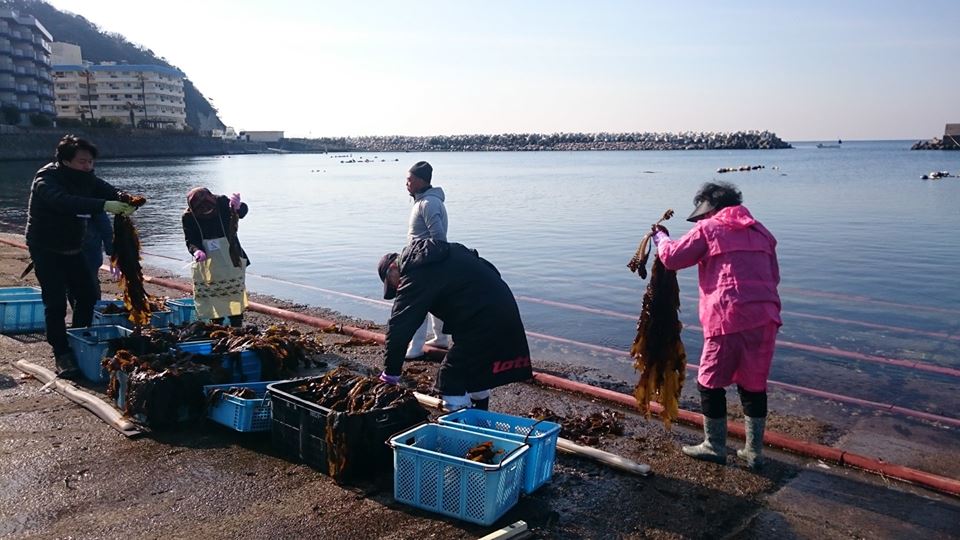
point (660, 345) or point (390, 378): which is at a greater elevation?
point (660, 345)

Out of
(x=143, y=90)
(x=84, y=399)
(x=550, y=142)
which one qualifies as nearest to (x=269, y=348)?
(x=84, y=399)

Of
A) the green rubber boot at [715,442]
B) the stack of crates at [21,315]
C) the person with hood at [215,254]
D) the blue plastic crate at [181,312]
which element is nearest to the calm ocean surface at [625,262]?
the green rubber boot at [715,442]

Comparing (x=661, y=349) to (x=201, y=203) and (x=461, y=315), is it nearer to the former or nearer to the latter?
(x=461, y=315)

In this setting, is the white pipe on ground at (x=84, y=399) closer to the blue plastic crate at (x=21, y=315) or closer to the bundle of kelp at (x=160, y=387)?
the bundle of kelp at (x=160, y=387)

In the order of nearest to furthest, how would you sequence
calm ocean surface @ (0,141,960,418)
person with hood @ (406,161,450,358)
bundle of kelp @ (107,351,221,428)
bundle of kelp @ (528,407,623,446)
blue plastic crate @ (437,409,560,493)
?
blue plastic crate @ (437,409,560,493)
bundle of kelp @ (107,351,221,428)
bundle of kelp @ (528,407,623,446)
person with hood @ (406,161,450,358)
calm ocean surface @ (0,141,960,418)

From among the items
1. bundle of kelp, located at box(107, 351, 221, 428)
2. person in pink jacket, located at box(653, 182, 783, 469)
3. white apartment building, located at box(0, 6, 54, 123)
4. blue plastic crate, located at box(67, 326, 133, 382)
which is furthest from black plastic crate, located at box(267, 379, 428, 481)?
white apartment building, located at box(0, 6, 54, 123)

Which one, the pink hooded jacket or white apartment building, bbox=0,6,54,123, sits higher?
white apartment building, bbox=0,6,54,123

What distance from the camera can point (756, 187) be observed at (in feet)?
147

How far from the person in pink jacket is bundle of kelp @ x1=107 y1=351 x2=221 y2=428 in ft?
12.0

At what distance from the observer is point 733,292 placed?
15.5 feet

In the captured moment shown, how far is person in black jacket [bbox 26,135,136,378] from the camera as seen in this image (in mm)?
6375

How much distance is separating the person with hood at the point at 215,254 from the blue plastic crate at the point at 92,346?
98 centimetres

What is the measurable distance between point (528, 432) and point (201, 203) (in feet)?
15.0

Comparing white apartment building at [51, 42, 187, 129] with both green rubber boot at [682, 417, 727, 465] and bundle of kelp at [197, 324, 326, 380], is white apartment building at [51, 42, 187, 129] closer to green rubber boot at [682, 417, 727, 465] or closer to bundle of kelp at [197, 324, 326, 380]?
bundle of kelp at [197, 324, 326, 380]
